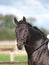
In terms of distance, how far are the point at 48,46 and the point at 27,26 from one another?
2.20 ft

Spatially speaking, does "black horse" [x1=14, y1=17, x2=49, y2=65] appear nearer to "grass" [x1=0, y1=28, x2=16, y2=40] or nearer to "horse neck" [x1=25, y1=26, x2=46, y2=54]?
"horse neck" [x1=25, y1=26, x2=46, y2=54]

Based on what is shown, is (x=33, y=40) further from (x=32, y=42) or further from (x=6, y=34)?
(x=6, y=34)

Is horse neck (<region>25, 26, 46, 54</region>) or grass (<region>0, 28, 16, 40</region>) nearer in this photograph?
horse neck (<region>25, 26, 46, 54</region>)

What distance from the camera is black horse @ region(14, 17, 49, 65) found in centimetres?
673

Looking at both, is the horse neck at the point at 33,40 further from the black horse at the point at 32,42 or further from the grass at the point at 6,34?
the grass at the point at 6,34

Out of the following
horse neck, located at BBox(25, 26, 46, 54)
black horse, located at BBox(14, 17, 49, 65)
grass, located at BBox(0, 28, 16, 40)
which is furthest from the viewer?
grass, located at BBox(0, 28, 16, 40)

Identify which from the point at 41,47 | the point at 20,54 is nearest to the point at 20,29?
the point at 41,47

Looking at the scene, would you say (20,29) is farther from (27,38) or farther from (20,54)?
→ (20,54)

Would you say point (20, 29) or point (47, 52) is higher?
point (20, 29)

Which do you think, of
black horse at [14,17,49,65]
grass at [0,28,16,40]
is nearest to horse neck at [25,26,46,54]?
black horse at [14,17,49,65]

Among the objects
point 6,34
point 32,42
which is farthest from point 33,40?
point 6,34

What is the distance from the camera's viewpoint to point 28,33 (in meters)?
6.86

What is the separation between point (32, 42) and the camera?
23.0 feet

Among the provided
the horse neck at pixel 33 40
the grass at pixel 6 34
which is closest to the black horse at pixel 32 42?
the horse neck at pixel 33 40
